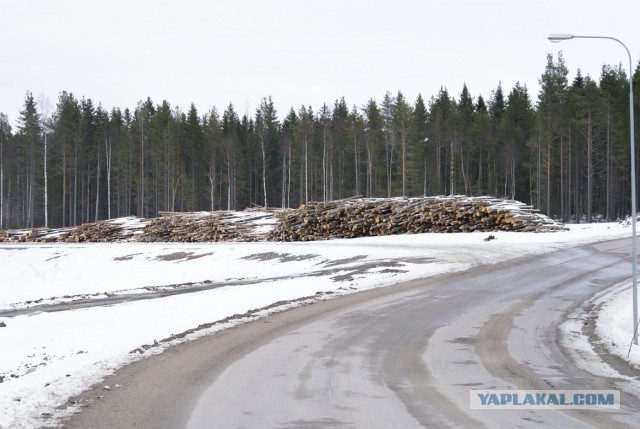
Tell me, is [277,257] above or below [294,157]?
below

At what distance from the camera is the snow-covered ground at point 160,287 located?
826cm

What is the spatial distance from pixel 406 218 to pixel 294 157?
4320cm

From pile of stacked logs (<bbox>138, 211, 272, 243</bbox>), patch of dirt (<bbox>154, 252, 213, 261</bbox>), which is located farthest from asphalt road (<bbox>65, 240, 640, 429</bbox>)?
pile of stacked logs (<bbox>138, 211, 272, 243</bbox>)

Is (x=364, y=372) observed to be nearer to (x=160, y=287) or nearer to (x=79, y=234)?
(x=160, y=287)

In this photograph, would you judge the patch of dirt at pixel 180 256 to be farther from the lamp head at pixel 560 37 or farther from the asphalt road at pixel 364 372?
the lamp head at pixel 560 37

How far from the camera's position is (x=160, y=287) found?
1997 cm

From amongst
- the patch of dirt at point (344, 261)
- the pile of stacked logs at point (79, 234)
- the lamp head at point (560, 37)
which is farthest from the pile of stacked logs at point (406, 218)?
the lamp head at point (560, 37)

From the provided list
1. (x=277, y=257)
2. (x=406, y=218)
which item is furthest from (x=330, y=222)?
(x=277, y=257)

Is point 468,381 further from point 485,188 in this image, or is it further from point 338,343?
point 485,188

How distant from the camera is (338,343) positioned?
382 inches

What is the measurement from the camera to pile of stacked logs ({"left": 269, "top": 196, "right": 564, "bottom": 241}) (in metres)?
30.1

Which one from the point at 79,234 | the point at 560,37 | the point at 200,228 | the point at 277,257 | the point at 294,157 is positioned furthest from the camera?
the point at 294,157

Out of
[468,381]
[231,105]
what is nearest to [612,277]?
[468,381]

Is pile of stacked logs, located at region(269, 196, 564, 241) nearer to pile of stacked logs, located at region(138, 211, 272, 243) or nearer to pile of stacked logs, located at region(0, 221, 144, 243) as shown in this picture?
pile of stacked logs, located at region(138, 211, 272, 243)
